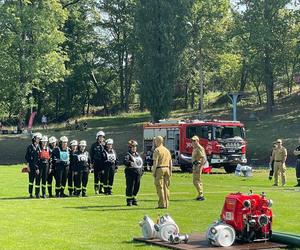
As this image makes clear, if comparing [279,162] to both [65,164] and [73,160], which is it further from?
[65,164]

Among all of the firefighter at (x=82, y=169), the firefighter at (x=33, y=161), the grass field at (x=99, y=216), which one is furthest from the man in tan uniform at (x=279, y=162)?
the firefighter at (x=33, y=161)

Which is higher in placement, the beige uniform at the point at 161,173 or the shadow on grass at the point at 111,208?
the beige uniform at the point at 161,173

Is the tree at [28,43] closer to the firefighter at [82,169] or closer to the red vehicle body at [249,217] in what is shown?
the firefighter at [82,169]

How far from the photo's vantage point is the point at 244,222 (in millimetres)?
12312

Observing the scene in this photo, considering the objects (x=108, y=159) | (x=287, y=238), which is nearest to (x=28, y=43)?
(x=108, y=159)

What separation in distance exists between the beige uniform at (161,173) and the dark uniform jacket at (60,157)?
190 inches

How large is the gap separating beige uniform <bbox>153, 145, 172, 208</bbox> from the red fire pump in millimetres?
6216

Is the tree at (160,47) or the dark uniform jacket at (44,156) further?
the tree at (160,47)

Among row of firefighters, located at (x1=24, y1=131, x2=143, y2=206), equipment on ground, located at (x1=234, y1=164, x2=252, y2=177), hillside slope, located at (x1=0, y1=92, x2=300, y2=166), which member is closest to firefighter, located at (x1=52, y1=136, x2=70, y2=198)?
row of firefighters, located at (x1=24, y1=131, x2=143, y2=206)

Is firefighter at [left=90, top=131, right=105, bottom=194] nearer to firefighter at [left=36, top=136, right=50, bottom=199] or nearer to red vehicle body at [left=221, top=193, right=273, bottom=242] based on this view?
firefighter at [left=36, top=136, right=50, bottom=199]

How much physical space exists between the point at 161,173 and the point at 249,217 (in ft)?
21.9

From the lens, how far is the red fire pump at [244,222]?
1212 cm

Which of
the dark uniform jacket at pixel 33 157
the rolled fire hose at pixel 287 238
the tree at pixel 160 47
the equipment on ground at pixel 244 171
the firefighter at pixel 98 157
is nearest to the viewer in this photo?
the rolled fire hose at pixel 287 238

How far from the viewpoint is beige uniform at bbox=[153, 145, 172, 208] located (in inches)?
736
